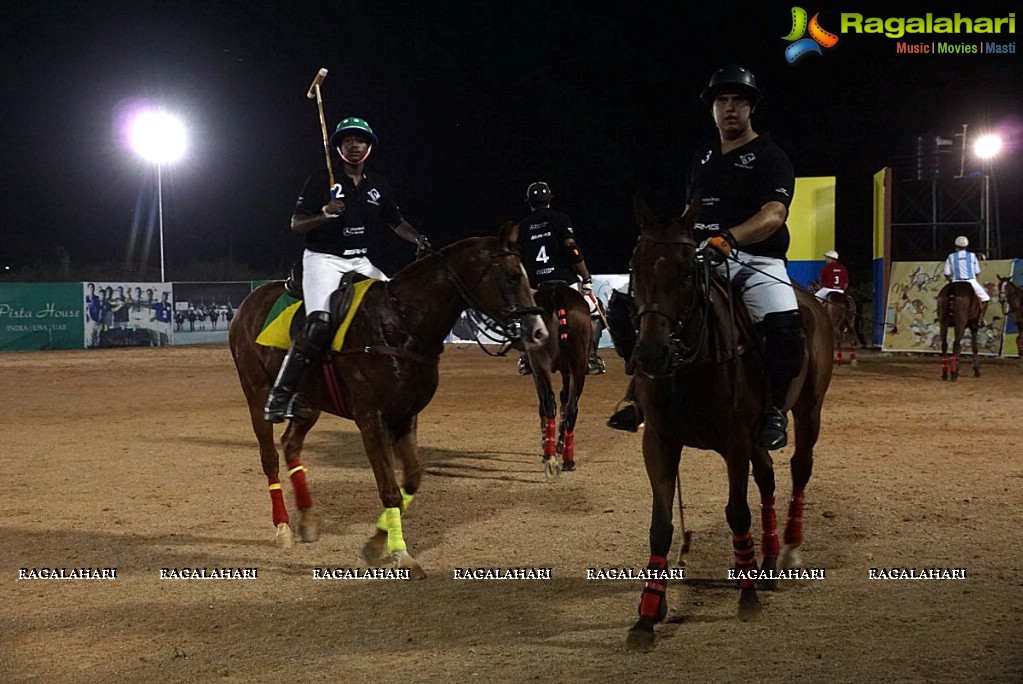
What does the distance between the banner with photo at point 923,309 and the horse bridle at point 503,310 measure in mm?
19184

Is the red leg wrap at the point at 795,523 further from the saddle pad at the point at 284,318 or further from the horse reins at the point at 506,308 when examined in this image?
the saddle pad at the point at 284,318

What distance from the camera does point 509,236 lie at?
22.0 feet

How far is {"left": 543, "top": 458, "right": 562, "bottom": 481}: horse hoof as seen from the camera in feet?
31.7

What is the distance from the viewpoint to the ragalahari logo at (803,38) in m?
32.2

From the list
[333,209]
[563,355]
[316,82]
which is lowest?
[563,355]

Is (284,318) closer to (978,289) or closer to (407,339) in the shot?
(407,339)

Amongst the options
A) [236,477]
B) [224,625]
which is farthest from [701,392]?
[236,477]

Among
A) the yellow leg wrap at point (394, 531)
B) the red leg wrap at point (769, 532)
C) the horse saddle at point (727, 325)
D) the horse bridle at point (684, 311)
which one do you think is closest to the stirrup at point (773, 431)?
the horse saddle at point (727, 325)

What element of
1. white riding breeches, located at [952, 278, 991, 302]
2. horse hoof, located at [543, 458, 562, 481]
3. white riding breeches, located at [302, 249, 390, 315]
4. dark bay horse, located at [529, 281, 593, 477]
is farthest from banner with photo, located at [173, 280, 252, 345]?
white riding breeches, located at [302, 249, 390, 315]

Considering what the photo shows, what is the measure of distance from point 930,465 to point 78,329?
96.8 ft

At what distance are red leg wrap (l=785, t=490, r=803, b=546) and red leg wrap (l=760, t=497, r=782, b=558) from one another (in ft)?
1.15

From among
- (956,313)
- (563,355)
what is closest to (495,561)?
(563,355)

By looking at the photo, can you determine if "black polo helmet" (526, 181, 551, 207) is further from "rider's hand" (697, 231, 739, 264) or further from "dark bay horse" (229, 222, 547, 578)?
"rider's hand" (697, 231, 739, 264)

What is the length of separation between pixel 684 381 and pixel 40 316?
31375mm
